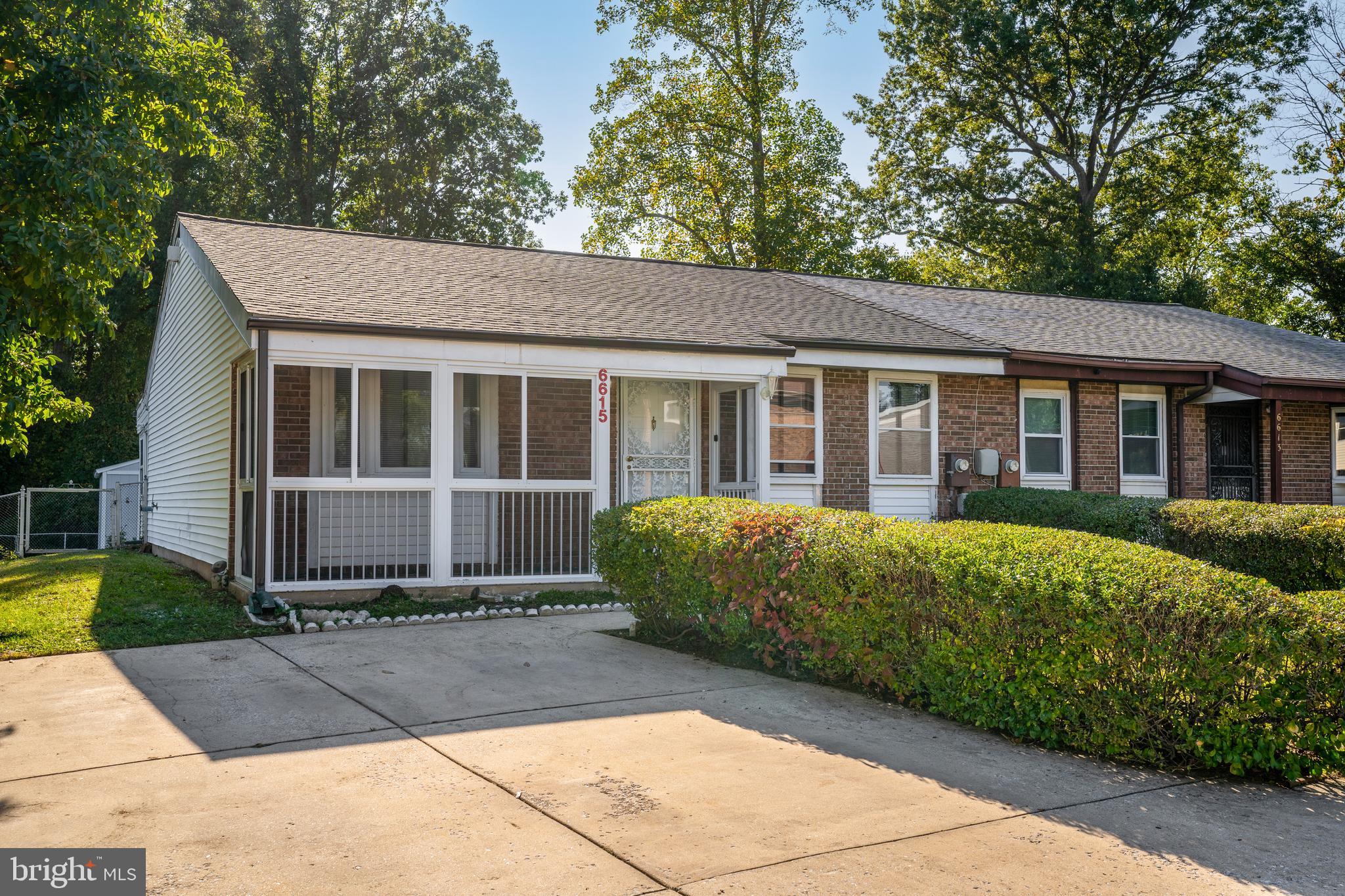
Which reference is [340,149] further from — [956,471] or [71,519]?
[956,471]

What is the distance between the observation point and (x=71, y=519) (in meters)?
27.3

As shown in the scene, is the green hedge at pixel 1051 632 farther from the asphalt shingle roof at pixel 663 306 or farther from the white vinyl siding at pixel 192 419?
the white vinyl siding at pixel 192 419

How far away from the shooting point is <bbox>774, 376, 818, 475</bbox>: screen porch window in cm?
1336

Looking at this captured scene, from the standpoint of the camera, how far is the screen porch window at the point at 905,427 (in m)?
14.1

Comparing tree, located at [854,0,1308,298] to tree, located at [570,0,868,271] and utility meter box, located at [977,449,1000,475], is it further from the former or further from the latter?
utility meter box, located at [977,449,1000,475]

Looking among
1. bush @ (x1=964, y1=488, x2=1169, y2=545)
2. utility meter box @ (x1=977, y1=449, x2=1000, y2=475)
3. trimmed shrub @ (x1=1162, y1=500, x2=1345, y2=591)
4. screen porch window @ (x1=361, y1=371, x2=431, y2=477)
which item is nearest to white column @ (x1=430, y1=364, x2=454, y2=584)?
screen porch window @ (x1=361, y1=371, x2=431, y2=477)

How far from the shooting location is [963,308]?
59.6ft

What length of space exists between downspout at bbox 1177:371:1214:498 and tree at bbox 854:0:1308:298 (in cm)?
1510

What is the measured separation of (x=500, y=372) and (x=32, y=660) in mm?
4898

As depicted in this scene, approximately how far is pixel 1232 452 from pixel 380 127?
2727cm

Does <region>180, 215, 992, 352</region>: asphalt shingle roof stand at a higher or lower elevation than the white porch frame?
higher

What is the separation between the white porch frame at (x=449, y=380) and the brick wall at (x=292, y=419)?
0.47m

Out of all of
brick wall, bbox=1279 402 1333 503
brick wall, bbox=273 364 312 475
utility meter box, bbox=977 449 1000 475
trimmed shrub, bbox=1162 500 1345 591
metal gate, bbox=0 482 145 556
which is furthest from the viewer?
metal gate, bbox=0 482 145 556

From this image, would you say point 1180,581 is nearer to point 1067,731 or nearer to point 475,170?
point 1067,731
